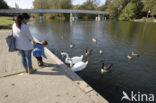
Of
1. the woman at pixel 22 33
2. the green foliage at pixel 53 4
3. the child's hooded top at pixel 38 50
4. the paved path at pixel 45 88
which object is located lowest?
the paved path at pixel 45 88

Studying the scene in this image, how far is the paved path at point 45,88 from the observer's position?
104 inches

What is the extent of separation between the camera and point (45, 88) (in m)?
3.00

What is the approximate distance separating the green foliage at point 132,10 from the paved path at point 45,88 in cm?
5154

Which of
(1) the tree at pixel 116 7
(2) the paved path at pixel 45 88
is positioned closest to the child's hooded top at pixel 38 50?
(2) the paved path at pixel 45 88

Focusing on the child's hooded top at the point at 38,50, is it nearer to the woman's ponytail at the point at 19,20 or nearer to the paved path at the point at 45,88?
the paved path at the point at 45,88

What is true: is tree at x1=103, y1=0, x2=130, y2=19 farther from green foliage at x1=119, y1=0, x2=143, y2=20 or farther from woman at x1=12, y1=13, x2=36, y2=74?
woman at x1=12, y1=13, x2=36, y2=74

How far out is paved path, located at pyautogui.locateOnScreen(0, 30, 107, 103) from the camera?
8.70 feet

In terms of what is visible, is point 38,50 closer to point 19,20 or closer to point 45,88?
point 19,20

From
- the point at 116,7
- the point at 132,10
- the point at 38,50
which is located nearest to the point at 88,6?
the point at 116,7

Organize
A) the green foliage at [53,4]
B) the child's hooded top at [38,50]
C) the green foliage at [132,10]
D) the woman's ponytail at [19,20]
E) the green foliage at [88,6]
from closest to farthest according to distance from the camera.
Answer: the woman's ponytail at [19,20] → the child's hooded top at [38,50] → the green foliage at [132,10] → the green foliage at [53,4] → the green foliage at [88,6]

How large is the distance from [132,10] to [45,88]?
52.9m

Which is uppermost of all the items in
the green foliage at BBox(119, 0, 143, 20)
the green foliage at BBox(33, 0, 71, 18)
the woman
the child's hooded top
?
the green foliage at BBox(33, 0, 71, 18)

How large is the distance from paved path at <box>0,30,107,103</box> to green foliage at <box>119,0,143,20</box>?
51.5 metres

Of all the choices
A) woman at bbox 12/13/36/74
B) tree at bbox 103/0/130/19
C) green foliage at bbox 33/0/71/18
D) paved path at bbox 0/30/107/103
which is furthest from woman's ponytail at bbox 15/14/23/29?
green foliage at bbox 33/0/71/18
